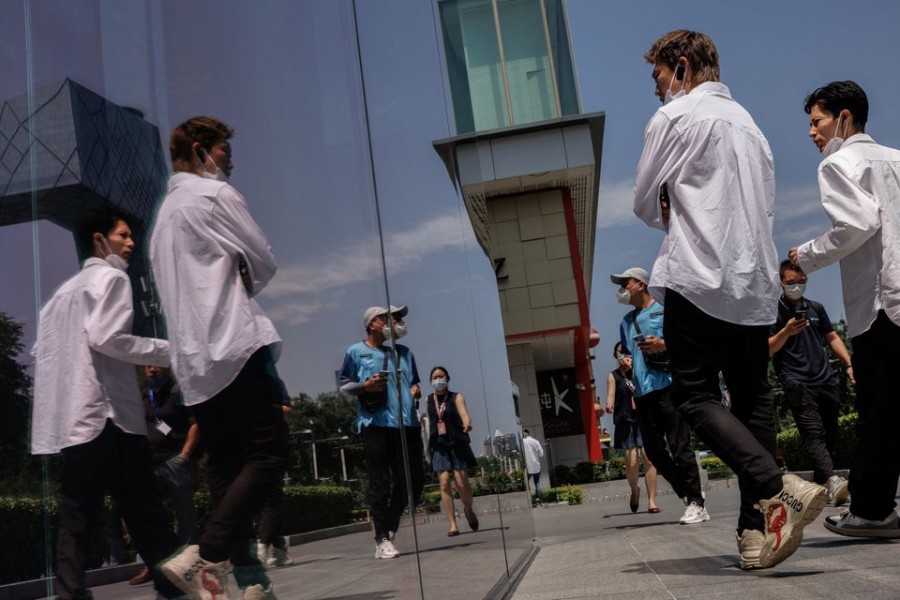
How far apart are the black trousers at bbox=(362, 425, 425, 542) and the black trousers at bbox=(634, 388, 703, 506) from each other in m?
5.10

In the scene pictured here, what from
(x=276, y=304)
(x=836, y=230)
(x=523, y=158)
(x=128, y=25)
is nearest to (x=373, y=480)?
(x=276, y=304)

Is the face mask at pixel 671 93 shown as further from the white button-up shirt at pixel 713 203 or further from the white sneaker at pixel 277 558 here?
the white sneaker at pixel 277 558

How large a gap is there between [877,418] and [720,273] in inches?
44.4

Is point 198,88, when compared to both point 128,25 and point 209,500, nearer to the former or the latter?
point 128,25

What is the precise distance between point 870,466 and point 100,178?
3.75 metres

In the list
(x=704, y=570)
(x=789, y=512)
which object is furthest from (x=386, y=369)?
(x=704, y=570)

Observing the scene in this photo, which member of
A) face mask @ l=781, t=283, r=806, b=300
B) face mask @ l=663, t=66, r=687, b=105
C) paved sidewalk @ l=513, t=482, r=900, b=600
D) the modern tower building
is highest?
the modern tower building

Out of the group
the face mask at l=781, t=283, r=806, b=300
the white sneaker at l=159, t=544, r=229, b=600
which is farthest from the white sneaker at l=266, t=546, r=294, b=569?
the face mask at l=781, t=283, r=806, b=300

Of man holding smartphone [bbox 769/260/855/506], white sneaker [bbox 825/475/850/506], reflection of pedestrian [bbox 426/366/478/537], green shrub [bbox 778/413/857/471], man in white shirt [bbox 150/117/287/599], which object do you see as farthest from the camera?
green shrub [bbox 778/413/857/471]

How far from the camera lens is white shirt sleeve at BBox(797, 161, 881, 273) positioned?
3967 millimetres

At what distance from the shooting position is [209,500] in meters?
1.23

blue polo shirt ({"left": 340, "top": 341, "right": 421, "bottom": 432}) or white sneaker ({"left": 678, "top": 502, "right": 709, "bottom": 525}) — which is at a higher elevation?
blue polo shirt ({"left": 340, "top": 341, "right": 421, "bottom": 432})

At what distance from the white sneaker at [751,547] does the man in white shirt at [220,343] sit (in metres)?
2.56

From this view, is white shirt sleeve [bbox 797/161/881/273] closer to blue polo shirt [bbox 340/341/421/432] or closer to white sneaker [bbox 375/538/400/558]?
blue polo shirt [bbox 340/341/421/432]
